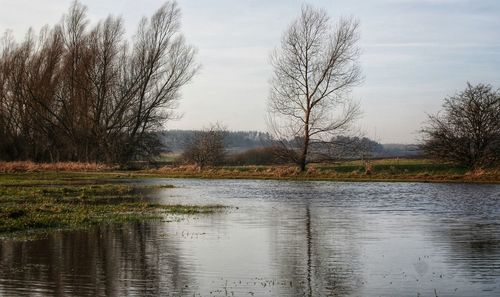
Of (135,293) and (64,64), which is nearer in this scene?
(135,293)

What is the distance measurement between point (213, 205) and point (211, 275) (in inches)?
572

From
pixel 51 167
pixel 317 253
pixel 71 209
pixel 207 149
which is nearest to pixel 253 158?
pixel 207 149

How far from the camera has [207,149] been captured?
2830 inches

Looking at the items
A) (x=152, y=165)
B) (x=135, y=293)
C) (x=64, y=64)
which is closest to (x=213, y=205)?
(x=135, y=293)

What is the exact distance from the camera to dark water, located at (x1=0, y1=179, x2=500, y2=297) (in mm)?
10562

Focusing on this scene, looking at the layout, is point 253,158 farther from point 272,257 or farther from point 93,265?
point 93,265

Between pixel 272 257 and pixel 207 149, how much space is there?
192ft

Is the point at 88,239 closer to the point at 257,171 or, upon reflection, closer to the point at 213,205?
the point at 213,205

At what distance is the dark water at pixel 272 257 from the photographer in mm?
10562

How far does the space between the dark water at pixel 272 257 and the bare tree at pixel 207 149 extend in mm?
48118

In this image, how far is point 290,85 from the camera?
50.5m

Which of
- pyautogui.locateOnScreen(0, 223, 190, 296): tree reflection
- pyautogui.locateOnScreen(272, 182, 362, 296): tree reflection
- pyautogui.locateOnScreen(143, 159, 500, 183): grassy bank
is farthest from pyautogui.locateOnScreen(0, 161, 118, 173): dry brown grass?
pyautogui.locateOnScreen(0, 223, 190, 296): tree reflection

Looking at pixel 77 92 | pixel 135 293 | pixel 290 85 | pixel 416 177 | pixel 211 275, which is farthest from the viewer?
pixel 77 92

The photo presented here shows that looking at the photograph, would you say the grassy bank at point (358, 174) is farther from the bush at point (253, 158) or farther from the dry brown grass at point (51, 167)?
the bush at point (253, 158)
